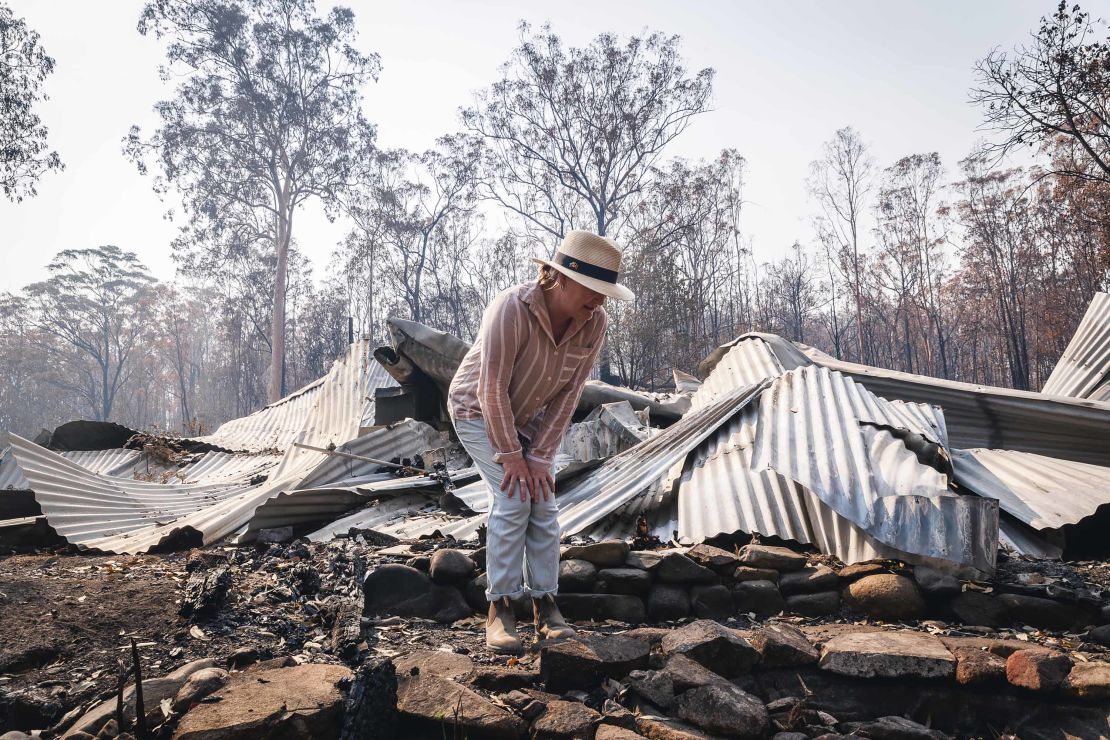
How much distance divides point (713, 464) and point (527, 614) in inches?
62.5

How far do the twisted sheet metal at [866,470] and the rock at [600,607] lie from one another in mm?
1024

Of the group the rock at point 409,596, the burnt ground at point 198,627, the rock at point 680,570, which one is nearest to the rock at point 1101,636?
the burnt ground at point 198,627

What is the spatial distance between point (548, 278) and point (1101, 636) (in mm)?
2464

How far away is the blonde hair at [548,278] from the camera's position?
2437mm

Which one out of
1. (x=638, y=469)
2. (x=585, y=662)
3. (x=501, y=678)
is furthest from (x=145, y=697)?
(x=638, y=469)

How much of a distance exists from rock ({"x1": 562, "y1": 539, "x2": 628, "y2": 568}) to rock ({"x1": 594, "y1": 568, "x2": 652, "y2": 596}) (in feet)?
0.19

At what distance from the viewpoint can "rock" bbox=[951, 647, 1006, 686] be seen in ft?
7.16

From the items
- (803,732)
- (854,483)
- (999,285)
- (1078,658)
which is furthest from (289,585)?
(999,285)

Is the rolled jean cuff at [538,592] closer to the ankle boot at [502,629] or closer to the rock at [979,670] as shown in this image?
the ankle boot at [502,629]

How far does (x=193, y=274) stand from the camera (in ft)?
93.8

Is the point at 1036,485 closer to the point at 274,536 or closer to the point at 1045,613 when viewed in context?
the point at 1045,613

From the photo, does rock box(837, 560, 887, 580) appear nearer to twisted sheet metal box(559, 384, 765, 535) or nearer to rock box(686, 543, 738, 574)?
rock box(686, 543, 738, 574)

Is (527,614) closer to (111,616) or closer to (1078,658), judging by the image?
(111,616)

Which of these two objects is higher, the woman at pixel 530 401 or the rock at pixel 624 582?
the woman at pixel 530 401
